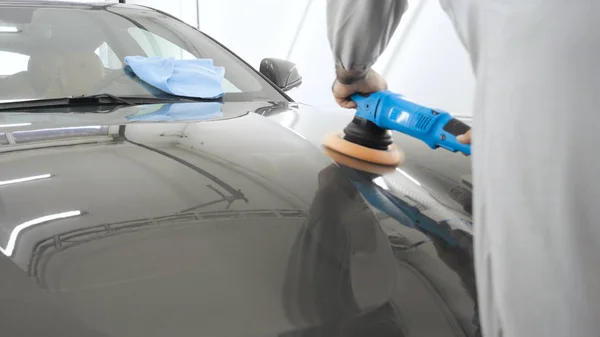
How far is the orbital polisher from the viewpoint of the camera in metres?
0.88

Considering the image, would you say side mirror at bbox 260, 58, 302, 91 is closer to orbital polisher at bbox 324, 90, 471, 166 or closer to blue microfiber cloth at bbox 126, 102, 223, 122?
blue microfiber cloth at bbox 126, 102, 223, 122

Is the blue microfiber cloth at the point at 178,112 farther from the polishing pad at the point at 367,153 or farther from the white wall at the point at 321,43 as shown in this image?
the white wall at the point at 321,43

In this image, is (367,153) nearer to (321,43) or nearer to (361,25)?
(361,25)

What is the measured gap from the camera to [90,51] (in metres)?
1.35

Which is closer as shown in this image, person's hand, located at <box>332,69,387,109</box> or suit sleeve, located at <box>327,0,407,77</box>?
suit sleeve, located at <box>327,0,407,77</box>

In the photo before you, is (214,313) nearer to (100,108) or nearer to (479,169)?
(479,169)

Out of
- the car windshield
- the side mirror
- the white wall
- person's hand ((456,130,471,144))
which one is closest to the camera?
person's hand ((456,130,471,144))

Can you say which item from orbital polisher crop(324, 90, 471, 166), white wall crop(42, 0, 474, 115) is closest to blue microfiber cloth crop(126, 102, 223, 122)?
orbital polisher crop(324, 90, 471, 166)

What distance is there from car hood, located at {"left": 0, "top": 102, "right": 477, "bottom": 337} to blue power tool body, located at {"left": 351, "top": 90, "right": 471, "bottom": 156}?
0.08 meters

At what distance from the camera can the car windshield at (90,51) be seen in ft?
4.01

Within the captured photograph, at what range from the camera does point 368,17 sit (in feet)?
1.97

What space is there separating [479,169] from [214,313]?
286mm

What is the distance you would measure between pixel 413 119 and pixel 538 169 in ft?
1.87

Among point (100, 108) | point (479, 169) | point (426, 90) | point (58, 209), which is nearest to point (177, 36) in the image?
point (100, 108)
